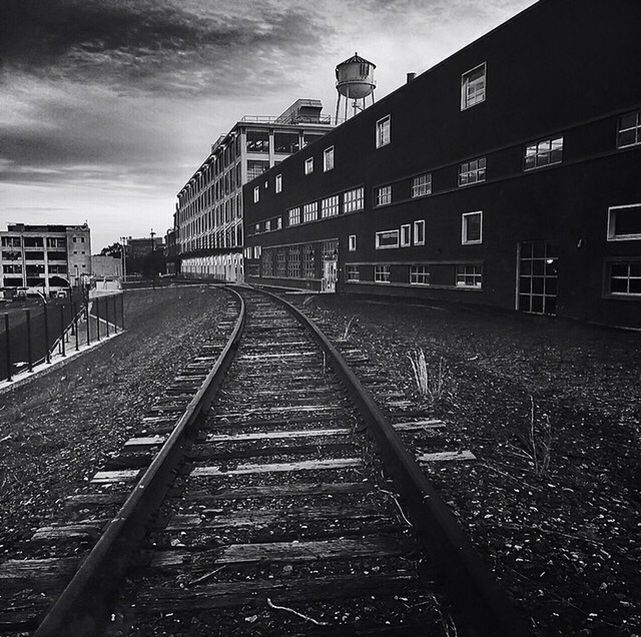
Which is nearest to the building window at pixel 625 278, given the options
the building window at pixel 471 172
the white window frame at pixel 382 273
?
the building window at pixel 471 172

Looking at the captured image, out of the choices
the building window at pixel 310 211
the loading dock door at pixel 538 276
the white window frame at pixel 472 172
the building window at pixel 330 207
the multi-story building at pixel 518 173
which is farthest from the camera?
the building window at pixel 310 211

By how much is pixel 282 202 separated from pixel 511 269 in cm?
2770

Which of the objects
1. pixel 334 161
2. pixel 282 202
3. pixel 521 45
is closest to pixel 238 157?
pixel 282 202

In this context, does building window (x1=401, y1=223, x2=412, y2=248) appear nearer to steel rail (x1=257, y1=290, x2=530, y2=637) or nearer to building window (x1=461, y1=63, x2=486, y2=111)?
building window (x1=461, y1=63, x2=486, y2=111)

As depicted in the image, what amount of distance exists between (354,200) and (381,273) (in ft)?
17.7

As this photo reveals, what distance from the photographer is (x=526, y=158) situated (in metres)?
17.5

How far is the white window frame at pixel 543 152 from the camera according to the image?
52.8ft

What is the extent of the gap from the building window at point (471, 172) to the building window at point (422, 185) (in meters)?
2.39

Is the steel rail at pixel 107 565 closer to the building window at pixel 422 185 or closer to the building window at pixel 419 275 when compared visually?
the building window at pixel 419 275

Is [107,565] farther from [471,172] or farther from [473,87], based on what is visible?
[473,87]

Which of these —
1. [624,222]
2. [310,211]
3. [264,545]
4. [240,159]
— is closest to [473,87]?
[624,222]

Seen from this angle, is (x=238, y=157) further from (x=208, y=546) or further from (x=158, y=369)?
(x=208, y=546)

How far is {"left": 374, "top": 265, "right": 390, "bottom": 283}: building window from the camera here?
27750mm

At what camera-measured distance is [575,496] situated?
395 cm
